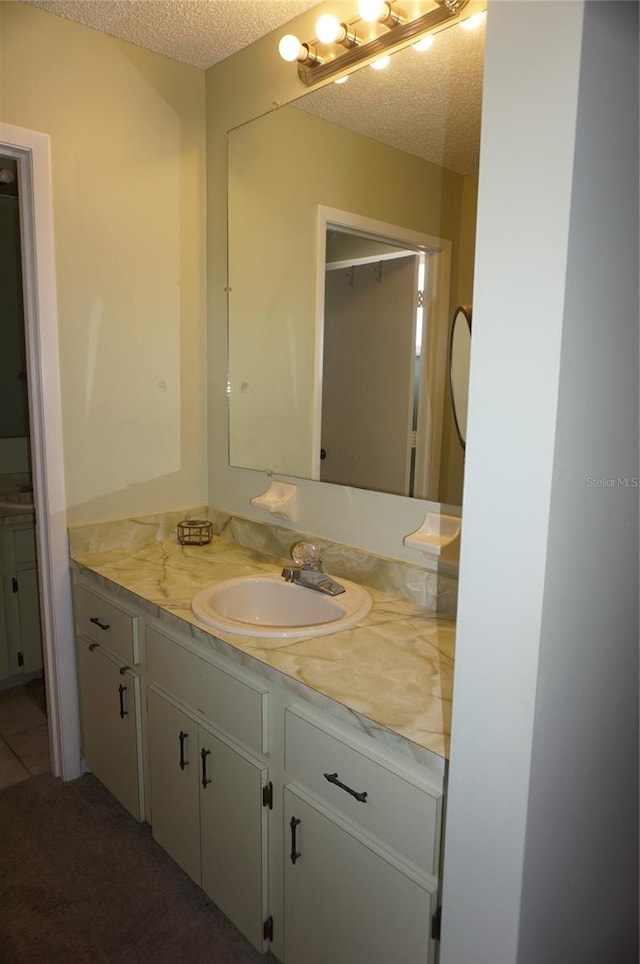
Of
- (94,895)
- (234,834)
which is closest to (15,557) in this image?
(94,895)

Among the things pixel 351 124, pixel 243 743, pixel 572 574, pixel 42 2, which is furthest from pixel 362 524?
pixel 42 2

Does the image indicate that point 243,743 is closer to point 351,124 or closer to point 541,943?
point 541,943

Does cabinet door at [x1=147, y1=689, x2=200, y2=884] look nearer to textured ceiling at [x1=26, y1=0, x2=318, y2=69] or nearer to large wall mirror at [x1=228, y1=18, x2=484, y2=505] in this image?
large wall mirror at [x1=228, y1=18, x2=484, y2=505]

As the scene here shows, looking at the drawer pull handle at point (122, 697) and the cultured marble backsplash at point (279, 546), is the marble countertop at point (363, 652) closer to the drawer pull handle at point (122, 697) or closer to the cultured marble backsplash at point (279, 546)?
the cultured marble backsplash at point (279, 546)

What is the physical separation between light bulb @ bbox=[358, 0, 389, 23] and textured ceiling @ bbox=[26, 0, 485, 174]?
0.11 m

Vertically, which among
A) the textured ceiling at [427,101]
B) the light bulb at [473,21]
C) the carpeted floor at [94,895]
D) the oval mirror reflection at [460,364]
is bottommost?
the carpeted floor at [94,895]

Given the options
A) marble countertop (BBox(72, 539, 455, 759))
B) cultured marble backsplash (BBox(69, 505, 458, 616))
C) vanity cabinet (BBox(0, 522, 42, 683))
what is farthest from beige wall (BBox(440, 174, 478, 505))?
vanity cabinet (BBox(0, 522, 42, 683))

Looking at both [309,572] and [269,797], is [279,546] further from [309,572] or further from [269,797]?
[269,797]

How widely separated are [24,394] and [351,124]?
2.15 meters

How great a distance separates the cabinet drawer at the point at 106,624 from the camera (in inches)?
69.0

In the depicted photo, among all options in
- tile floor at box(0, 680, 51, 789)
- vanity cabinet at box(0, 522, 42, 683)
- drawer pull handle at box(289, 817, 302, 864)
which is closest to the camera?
drawer pull handle at box(289, 817, 302, 864)

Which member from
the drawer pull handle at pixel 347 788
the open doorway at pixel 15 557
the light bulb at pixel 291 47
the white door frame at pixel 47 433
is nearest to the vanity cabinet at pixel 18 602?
the open doorway at pixel 15 557

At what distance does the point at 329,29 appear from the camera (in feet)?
5.17

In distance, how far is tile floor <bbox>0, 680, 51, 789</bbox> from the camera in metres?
2.21
